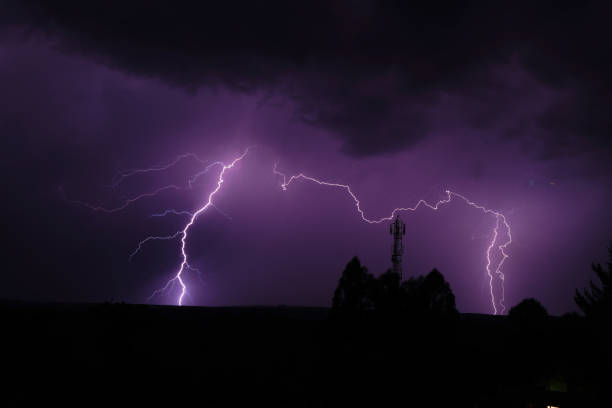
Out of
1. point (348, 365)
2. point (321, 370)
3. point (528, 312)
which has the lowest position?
point (321, 370)

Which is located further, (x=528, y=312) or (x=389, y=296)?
(x=528, y=312)

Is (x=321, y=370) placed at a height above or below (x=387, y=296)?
below

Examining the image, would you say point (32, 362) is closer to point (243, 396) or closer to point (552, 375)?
point (243, 396)

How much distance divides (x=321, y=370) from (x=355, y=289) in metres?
2.59

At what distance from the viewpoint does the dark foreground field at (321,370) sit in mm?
12102

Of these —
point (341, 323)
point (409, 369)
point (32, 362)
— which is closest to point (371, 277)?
point (341, 323)

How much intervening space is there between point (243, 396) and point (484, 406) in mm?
7318

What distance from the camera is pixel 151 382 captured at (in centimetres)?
1266

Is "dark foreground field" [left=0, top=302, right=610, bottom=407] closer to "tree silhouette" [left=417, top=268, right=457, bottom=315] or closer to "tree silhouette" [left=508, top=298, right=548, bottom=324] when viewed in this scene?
"tree silhouette" [left=417, top=268, right=457, bottom=315]

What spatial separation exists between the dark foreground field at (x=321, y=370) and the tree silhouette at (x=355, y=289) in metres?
0.46

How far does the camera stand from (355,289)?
575 inches

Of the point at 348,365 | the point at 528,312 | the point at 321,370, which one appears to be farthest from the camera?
the point at 528,312

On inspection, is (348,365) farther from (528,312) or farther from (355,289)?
(528,312)

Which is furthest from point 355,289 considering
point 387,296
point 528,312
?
point 528,312
